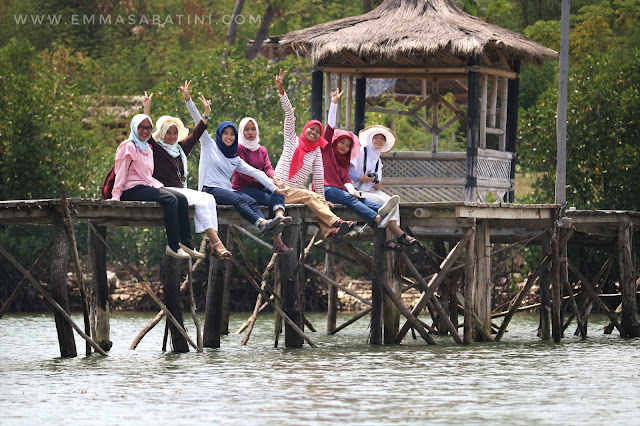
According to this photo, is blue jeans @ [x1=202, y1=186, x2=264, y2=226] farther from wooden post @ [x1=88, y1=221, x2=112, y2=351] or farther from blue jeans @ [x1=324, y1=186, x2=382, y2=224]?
wooden post @ [x1=88, y1=221, x2=112, y2=351]

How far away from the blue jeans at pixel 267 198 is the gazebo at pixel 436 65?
365 cm

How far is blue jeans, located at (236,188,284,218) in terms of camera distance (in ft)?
57.7

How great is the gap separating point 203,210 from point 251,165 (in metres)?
1.36

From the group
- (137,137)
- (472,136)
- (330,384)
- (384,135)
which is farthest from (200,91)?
(330,384)

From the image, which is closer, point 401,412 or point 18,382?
point 401,412

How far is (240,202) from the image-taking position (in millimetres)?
17391

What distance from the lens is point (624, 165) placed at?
26672 mm

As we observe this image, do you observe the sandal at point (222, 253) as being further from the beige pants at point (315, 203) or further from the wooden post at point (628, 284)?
the wooden post at point (628, 284)

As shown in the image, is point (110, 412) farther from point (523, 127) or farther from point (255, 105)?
point (255, 105)

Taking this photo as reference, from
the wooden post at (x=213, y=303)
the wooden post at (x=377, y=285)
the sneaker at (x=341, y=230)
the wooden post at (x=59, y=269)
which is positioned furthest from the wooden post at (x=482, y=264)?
the wooden post at (x=59, y=269)

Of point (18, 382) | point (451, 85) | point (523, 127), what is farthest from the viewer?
point (523, 127)


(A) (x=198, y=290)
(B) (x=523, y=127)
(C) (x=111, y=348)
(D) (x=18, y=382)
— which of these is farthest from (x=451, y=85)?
(D) (x=18, y=382)

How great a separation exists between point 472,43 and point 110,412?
961cm

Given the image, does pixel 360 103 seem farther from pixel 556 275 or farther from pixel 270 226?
pixel 270 226
